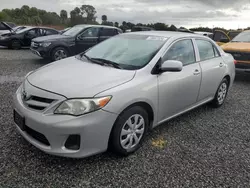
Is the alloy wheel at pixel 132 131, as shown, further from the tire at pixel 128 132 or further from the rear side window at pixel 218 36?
the rear side window at pixel 218 36

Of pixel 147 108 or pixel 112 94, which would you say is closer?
pixel 112 94

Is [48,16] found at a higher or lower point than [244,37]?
higher

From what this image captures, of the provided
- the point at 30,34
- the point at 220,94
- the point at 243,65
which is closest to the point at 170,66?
the point at 220,94

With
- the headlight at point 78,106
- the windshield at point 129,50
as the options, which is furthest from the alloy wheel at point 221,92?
the headlight at point 78,106

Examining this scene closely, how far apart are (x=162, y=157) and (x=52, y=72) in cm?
179

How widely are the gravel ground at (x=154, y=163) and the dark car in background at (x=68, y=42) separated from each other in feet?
16.7

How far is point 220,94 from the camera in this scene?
4.78 m

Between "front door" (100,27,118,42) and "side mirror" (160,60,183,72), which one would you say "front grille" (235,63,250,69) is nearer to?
"side mirror" (160,60,183,72)

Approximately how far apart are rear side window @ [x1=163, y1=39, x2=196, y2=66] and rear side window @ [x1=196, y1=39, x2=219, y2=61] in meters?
0.28

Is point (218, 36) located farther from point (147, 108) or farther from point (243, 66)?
point (147, 108)

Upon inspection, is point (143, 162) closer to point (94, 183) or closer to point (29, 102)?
point (94, 183)

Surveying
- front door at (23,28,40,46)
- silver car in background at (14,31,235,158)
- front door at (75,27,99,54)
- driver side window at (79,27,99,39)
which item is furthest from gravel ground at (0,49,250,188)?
front door at (23,28,40,46)

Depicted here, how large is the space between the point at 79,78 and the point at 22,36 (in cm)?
1124

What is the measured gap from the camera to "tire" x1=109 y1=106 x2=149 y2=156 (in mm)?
2668
